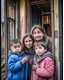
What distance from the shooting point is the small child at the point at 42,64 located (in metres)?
3.63

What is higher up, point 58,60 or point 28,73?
point 58,60

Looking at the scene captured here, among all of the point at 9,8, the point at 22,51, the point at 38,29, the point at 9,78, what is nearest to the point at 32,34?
the point at 38,29

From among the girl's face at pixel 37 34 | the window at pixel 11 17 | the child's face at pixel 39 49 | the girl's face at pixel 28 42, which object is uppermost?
the window at pixel 11 17

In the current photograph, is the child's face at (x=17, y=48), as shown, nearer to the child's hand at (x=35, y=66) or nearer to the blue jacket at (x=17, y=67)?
the blue jacket at (x=17, y=67)

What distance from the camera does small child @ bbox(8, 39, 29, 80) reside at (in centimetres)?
374

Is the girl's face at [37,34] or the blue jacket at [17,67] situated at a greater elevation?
the girl's face at [37,34]

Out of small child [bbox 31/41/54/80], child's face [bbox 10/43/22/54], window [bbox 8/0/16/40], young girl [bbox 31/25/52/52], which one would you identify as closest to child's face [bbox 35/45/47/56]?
small child [bbox 31/41/54/80]

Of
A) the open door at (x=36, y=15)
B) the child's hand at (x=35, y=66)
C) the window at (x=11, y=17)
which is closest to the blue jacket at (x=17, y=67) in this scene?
the child's hand at (x=35, y=66)

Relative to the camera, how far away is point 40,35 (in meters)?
3.70

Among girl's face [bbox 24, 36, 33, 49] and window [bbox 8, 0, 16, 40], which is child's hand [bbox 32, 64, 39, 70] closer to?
girl's face [bbox 24, 36, 33, 49]

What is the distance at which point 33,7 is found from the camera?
3.75m

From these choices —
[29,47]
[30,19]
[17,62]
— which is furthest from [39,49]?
[30,19]

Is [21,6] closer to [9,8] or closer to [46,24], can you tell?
[9,8]

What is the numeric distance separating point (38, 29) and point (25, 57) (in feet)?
1.90
